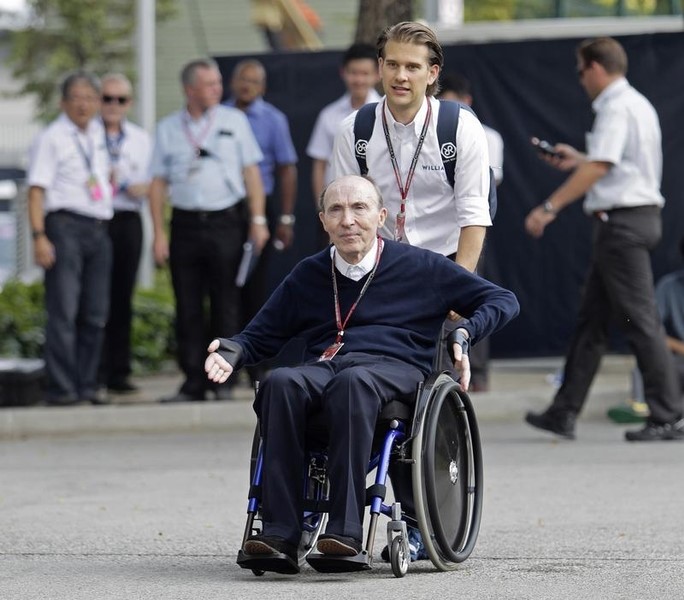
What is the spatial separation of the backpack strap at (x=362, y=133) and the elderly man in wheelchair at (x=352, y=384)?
20.8 inches

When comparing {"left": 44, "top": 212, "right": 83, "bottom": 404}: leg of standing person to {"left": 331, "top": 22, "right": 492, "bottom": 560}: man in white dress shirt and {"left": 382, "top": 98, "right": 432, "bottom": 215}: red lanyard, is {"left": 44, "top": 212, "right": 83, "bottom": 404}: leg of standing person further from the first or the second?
{"left": 382, "top": 98, "right": 432, "bottom": 215}: red lanyard

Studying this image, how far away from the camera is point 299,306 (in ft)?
20.2

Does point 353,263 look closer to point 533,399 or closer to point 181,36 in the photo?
point 533,399

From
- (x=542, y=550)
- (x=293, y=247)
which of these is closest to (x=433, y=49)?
(x=542, y=550)

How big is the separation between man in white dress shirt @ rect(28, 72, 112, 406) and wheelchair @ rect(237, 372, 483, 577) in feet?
18.4

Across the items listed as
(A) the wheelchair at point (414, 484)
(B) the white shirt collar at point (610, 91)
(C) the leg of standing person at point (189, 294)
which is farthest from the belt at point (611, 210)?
(A) the wheelchair at point (414, 484)

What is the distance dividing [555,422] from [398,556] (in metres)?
4.37

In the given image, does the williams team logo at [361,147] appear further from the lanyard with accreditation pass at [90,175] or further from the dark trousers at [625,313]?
the lanyard with accreditation pass at [90,175]

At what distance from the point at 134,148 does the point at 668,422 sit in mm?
4319

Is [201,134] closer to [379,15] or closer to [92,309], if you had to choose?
[92,309]

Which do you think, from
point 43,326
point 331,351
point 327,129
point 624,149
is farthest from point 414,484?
point 43,326

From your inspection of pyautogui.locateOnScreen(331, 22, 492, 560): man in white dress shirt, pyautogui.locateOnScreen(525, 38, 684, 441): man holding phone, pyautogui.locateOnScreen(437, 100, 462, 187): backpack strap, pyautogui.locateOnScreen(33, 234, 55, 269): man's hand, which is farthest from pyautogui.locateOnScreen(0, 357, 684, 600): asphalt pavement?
pyautogui.locateOnScreen(437, 100, 462, 187): backpack strap

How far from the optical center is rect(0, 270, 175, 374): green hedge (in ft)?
44.1

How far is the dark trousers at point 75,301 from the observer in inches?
446
